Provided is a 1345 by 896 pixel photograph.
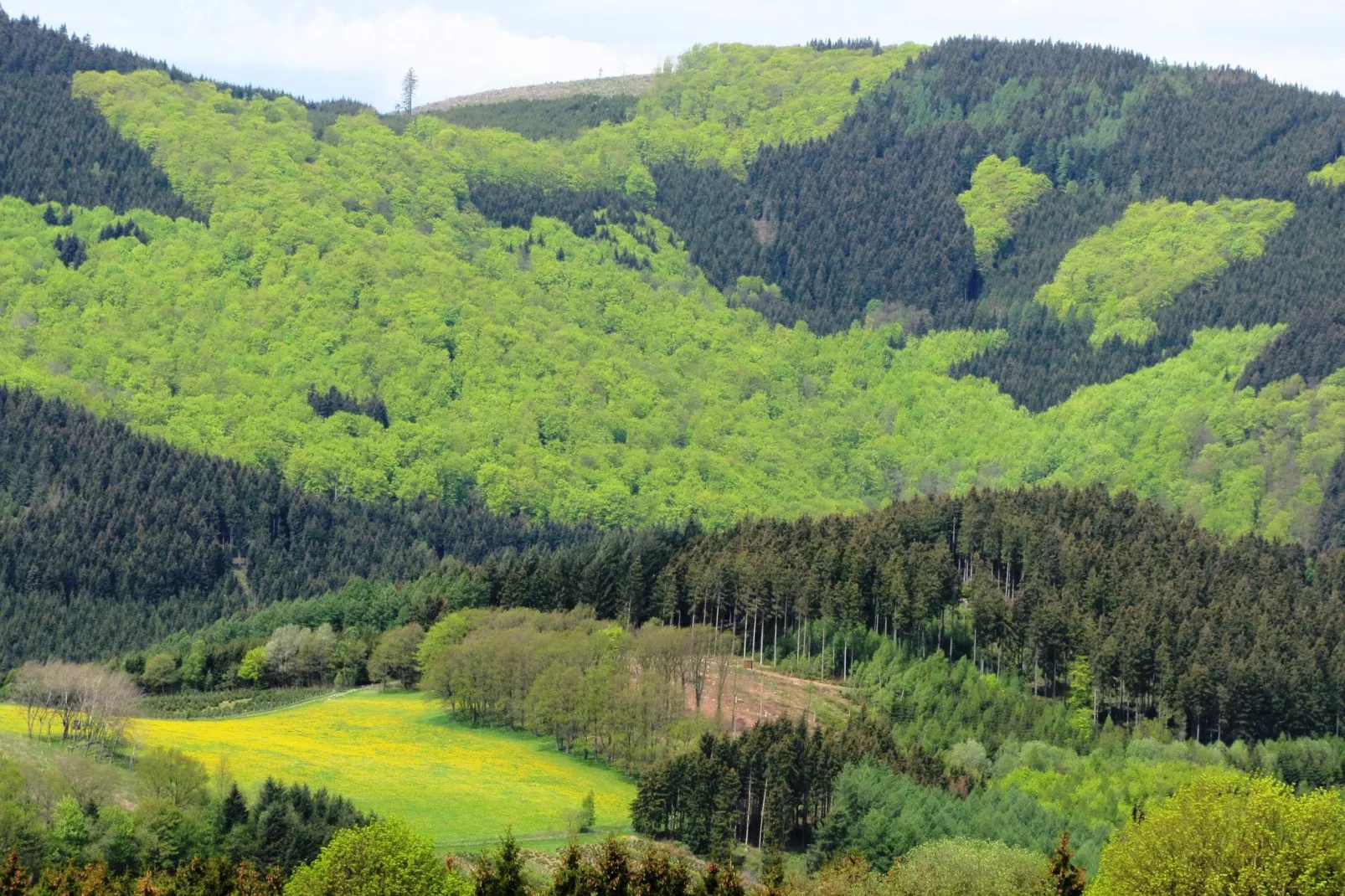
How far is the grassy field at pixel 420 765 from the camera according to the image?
14712 cm

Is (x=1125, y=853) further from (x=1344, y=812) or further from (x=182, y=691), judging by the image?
(x=182, y=691)

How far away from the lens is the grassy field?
147125 millimetres

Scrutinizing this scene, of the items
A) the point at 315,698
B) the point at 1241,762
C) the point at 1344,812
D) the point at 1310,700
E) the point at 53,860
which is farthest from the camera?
the point at 315,698

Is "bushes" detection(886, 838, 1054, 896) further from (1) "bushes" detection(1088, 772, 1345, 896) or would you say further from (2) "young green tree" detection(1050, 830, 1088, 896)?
(1) "bushes" detection(1088, 772, 1345, 896)

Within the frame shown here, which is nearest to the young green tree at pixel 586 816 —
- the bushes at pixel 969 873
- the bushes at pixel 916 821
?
the bushes at pixel 916 821

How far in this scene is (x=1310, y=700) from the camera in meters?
180

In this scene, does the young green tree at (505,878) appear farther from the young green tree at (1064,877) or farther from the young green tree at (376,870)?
the young green tree at (1064,877)

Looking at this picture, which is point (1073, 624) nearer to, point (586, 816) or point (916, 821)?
point (916, 821)

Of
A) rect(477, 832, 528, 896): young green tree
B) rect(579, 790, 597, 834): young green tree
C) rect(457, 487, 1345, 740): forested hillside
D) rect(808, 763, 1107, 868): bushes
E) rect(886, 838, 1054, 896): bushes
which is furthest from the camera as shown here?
rect(457, 487, 1345, 740): forested hillside

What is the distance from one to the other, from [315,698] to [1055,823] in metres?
74.2

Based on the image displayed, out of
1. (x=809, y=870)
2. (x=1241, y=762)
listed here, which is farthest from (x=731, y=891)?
(x=1241, y=762)

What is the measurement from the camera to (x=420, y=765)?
6334 inches

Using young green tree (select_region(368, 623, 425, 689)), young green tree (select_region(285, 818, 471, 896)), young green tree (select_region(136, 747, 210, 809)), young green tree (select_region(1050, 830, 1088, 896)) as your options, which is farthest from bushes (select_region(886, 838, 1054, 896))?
young green tree (select_region(368, 623, 425, 689))

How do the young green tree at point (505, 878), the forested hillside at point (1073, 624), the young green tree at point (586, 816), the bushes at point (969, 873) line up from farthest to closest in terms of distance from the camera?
1. the forested hillside at point (1073, 624)
2. the young green tree at point (586, 816)
3. the bushes at point (969, 873)
4. the young green tree at point (505, 878)
